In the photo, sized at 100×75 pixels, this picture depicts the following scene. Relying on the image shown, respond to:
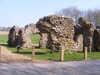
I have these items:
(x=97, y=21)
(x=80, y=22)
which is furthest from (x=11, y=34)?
(x=97, y=21)

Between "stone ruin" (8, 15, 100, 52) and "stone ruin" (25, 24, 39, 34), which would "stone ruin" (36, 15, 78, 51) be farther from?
"stone ruin" (25, 24, 39, 34)

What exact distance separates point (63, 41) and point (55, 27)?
165 centimetres

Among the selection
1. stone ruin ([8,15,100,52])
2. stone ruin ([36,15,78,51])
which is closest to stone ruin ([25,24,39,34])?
stone ruin ([8,15,100,52])

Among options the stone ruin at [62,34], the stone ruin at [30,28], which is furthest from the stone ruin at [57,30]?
the stone ruin at [30,28]

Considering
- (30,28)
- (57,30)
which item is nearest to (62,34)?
(57,30)

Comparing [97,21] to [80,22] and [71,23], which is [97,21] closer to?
[80,22]

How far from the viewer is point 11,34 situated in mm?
37906

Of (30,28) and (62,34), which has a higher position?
(30,28)

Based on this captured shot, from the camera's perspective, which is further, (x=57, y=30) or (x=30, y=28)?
(x=30, y=28)

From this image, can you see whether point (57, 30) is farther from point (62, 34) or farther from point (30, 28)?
point (30, 28)

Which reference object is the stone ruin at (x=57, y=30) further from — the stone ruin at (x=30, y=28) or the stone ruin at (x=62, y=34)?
the stone ruin at (x=30, y=28)

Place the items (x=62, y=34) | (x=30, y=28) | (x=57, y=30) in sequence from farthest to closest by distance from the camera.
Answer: (x=30, y=28) < (x=62, y=34) < (x=57, y=30)

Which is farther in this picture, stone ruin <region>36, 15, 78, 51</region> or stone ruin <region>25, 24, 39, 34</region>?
stone ruin <region>25, 24, 39, 34</region>

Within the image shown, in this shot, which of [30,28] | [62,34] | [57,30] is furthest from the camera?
[30,28]
